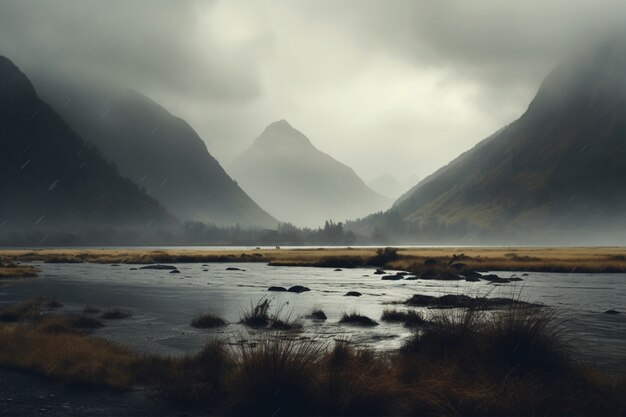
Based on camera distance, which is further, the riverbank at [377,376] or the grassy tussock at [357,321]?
the grassy tussock at [357,321]

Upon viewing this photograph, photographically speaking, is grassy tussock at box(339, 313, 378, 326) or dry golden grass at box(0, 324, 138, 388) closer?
dry golden grass at box(0, 324, 138, 388)

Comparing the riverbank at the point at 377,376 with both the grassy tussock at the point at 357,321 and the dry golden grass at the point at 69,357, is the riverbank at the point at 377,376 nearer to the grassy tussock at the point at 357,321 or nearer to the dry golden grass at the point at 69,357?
the dry golden grass at the point at 69,357

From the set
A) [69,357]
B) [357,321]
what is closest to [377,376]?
[69,357]

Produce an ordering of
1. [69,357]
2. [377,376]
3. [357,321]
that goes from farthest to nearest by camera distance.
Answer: [357,321]
[69,357]
[377,376]

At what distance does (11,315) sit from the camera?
27250mm

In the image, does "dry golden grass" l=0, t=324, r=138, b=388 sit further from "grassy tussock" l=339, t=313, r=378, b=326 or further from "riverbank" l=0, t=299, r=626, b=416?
"grassy tussock" l=339, t=313, r=378, b=326

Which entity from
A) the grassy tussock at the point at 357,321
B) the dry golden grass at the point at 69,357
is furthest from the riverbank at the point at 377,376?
the grassy tussock at the point at 357,321

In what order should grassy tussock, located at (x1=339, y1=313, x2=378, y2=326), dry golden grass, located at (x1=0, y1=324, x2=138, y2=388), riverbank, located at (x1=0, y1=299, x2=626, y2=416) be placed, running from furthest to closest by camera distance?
grassy tussock, located at (x1=339, y1=313, x2=378, y2=326)
dry golden grass, located at (x1=0, y1=324, x2=138, y2=388)
riverbank, located at (x1=0, y1=299, x2=626, y2=416)

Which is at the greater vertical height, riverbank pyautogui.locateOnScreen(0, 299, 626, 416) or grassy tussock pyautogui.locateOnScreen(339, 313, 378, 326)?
riverbank pyautogui.locateOnScreen(0, 299, 626, 416)

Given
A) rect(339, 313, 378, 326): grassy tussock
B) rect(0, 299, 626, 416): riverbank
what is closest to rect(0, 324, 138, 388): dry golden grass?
rect(0, 299, 626, 416): riverbank

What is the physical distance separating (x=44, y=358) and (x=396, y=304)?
2659 cm

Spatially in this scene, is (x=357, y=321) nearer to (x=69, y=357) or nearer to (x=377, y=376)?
(x=377, y=376)

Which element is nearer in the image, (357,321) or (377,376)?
(377,376)

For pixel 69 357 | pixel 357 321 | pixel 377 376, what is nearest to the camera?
pixel 377 376
